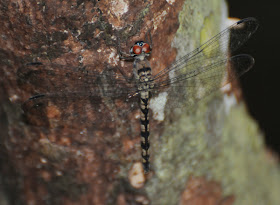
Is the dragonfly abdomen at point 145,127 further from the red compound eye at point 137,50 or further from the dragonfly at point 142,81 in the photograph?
the red compound eye at point 137,50

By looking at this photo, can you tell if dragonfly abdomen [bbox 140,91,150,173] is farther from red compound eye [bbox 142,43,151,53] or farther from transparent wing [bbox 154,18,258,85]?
red compound eye [bbox 142,43,151,53]

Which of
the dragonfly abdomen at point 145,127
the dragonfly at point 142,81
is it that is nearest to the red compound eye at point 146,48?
the dragonfly at point 142,81

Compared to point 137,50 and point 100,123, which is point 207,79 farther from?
point 100,123

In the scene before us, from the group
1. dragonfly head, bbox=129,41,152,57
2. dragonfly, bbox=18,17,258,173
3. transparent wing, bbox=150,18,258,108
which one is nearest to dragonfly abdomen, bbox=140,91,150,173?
dragonfly, bbox=18,17,258,173

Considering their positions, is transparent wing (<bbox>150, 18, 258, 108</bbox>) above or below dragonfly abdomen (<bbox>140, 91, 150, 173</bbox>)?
above

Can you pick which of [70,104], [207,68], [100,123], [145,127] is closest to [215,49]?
[207,68]
